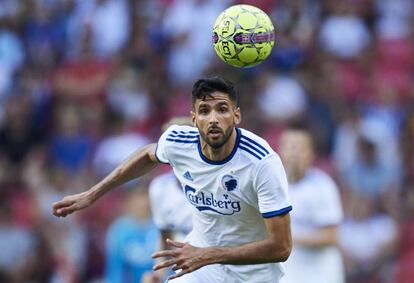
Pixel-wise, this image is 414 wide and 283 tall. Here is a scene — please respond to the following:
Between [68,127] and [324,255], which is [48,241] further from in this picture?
[324,255]

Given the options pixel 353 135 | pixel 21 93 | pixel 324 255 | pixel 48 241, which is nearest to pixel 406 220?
pixel 353 135

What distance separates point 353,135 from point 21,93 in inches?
154

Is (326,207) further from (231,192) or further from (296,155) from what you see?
(231,192)

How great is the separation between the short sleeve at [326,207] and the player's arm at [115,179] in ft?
7.51

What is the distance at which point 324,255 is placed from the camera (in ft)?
34.4

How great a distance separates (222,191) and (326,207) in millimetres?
2581

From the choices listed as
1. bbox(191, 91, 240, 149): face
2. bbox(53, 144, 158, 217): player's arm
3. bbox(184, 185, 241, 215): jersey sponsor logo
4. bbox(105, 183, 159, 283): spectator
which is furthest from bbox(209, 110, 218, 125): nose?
bbox(105, 183, 159, 283): spectator

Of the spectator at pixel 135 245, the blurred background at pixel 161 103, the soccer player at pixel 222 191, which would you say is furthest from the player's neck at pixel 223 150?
the blurred background at pixel 161 103

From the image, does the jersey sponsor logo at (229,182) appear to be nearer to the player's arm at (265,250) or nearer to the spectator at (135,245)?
the player's arm at (265,250)

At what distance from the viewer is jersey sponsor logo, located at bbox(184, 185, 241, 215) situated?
795 centimetres

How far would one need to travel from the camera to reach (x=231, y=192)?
26.0 feet

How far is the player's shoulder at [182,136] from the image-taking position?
8172 millimetres

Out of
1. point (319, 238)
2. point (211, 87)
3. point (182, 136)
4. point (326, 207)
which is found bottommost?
point (319, 238)

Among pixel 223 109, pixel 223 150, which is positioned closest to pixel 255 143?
pixel 223 150
